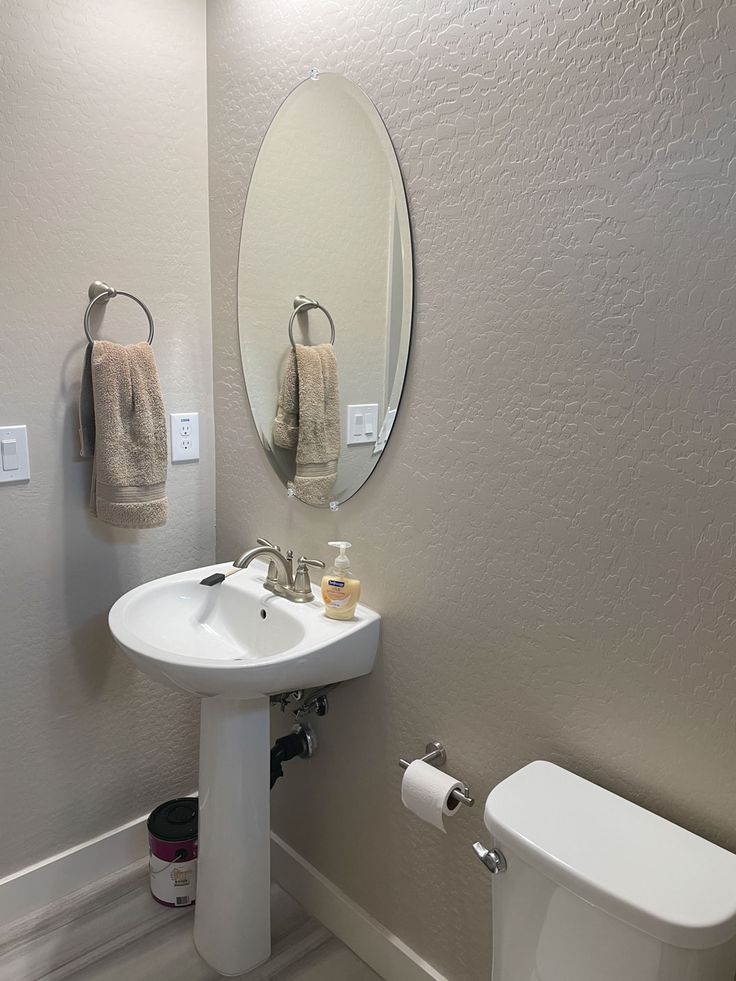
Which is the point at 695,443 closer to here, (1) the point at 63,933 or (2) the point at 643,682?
(2) the point at 643,682

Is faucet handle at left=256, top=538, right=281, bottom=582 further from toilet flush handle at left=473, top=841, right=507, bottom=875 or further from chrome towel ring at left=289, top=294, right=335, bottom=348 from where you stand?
toilet flush handle at left=473, top=841, right=507, bottom=875

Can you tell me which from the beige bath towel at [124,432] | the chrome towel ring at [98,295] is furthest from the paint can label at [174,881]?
the chrome towel ring at [98,295]

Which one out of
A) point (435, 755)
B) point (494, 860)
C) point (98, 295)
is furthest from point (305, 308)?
point (494, 860)

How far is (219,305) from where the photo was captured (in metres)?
1.87

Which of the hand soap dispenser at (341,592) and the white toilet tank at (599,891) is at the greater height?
the hand soap dispenser at (341,592)

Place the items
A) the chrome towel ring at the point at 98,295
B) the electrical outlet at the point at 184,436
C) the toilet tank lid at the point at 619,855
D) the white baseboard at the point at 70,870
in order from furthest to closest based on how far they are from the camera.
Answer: the electrical outlet at the point at 184,436 → the white baseboard at the point at 70,870 → the chrome towel ring at the point at 98,295 → the toilet tank lid at the point at 619,855

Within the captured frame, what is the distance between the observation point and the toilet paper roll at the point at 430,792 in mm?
1277

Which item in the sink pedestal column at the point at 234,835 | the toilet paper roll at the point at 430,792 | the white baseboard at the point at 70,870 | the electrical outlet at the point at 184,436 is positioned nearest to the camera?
the toilet paper roll at the point at 430,792

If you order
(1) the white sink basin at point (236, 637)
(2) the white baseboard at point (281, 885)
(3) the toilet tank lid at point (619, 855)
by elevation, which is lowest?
(2) the white baseboard at point (281, 885)

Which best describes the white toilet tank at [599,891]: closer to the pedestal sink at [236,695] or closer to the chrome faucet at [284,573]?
the pedestal sink at [236,695]

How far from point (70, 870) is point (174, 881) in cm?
28

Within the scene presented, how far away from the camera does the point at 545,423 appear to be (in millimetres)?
1175

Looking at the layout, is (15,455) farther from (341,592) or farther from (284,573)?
(341,592)

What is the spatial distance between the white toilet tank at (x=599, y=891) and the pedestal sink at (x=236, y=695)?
0.46 m
